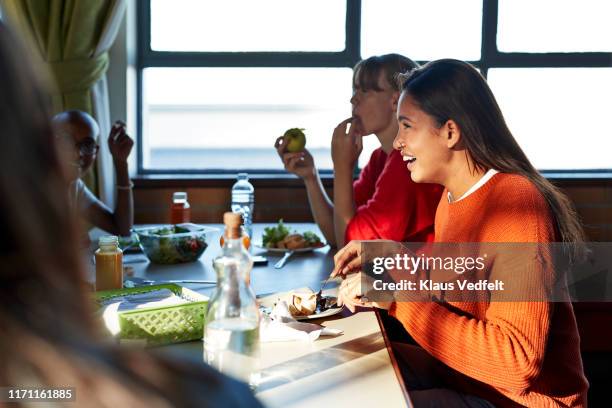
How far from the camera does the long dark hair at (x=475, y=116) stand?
1.59 meters

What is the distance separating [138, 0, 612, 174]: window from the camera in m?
3.86

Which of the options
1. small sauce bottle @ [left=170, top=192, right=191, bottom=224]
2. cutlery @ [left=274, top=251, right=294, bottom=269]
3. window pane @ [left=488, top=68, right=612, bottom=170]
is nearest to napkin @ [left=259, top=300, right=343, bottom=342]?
cutlery @ [left=274, top=251, right=294, bottom=269]

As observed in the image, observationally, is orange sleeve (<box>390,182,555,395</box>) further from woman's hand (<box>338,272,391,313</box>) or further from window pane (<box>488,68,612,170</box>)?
window pane (<box>488,68,612,170</box>)

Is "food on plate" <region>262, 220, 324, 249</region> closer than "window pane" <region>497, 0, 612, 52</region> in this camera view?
Yes

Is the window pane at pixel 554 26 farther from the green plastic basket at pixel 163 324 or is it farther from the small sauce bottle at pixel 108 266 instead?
the green plastic basket at pixel 163 324

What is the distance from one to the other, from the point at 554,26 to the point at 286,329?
3008 millimetres

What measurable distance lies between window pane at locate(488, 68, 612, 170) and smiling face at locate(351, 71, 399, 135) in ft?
5.15

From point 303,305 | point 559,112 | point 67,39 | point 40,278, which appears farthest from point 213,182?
point 40,278

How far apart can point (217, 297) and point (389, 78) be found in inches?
60.7

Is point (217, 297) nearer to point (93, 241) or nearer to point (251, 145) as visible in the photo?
point (93, 241)

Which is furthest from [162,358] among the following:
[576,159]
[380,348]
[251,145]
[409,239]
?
[251,145]

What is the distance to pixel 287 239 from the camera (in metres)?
2.46

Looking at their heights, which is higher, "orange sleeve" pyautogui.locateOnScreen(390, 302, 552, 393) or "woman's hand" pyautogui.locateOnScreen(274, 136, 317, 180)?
"woman's hand" pyautogui.locateOnScreen(274, 136, 317, 180)

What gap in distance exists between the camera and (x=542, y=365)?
139cm
